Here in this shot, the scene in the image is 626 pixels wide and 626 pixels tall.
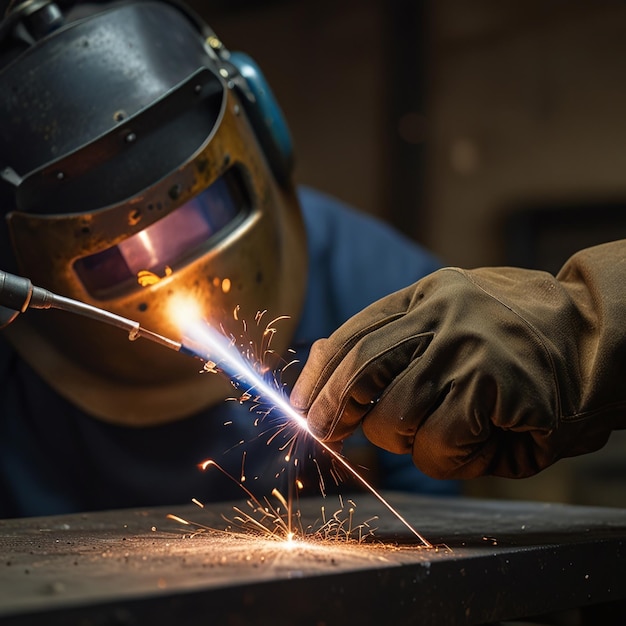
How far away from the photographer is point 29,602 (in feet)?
2.14

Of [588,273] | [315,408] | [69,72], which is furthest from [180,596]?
[69,72]

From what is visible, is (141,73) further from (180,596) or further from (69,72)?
(180,596)

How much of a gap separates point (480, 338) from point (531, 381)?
7 cm

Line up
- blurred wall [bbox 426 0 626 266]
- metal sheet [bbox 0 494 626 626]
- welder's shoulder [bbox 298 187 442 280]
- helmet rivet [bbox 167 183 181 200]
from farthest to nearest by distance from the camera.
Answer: blurred wall [bbox 426 0 626 266]
welder's shoulder [bbox 298 187 442 280]
helmet rivet [bbox 167 183 181 200]
metal sheet [bbox 0 494 626 626]

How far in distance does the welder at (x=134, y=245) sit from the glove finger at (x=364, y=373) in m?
0.21

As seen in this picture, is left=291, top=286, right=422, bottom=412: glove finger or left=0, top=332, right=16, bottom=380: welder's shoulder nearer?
left=291, top=286, right=422, bottom=412: glove finger

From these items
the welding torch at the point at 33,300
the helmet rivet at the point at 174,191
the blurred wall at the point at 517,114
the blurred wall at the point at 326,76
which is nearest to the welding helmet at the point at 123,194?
the helmet rivet at the point at 174,191

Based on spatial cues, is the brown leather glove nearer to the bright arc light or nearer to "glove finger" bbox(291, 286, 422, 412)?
"glove finger" bbox(291, 286, 422, 412)

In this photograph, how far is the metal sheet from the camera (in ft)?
2.23

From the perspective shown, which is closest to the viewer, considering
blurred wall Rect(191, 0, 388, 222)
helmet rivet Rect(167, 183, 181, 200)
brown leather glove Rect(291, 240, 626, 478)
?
brown leather glove Rect(291, 240, 626, 478)

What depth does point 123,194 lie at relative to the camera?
4.39ft

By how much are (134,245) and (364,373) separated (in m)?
0.50

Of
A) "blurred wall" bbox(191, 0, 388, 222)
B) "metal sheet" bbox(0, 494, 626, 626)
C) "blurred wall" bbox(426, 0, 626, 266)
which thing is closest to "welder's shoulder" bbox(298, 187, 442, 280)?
"metal sheet" bbox(0, 494, 626, 626)

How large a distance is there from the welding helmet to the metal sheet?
353mm
